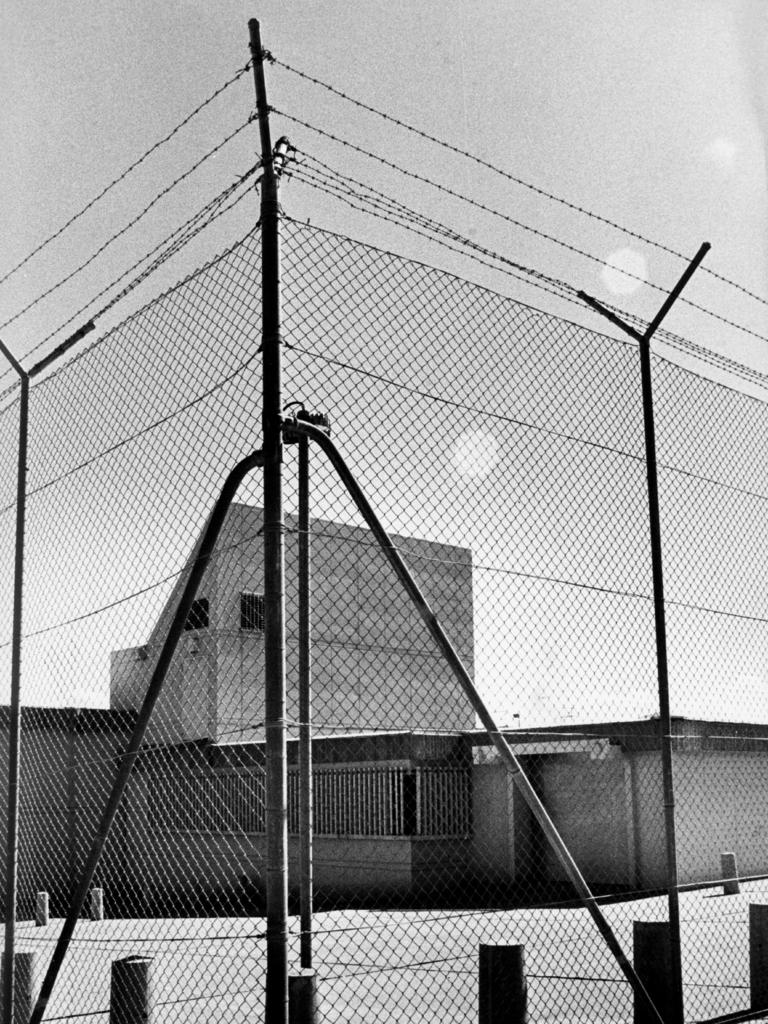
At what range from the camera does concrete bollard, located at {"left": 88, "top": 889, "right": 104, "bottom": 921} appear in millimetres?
18125

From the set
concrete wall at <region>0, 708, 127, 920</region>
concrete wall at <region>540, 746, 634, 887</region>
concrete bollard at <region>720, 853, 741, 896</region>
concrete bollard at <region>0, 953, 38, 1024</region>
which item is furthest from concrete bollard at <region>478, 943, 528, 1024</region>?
concrete wall at <region>0, 708, 127, 920</region>

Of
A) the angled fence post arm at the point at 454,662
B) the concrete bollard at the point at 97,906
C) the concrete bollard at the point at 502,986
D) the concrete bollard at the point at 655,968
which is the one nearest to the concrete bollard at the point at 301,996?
the concrete bollard at the point at 502,986

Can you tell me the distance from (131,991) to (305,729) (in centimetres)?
177

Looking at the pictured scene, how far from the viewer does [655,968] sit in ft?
19.2

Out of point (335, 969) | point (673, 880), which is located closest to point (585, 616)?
point (673, 880)

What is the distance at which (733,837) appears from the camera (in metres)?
23.1

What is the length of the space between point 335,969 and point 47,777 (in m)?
15.1

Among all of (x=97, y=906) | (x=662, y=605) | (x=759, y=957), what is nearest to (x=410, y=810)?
(x=97, y=906)

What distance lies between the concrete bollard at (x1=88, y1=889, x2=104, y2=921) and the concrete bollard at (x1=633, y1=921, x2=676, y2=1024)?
44.6 ft

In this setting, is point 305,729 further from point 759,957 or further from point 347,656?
point 347,656

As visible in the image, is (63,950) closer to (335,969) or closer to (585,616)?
Result: (585,616)

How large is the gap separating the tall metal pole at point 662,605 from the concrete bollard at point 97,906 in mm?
13678

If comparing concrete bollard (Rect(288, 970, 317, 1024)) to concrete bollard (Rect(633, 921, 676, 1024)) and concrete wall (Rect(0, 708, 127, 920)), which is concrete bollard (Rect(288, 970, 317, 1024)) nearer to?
concrete bollard (Rect(633, 921, 676, 1024))

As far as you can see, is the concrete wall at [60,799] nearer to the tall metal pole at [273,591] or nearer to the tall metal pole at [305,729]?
the tall metal pole at [305,729]
